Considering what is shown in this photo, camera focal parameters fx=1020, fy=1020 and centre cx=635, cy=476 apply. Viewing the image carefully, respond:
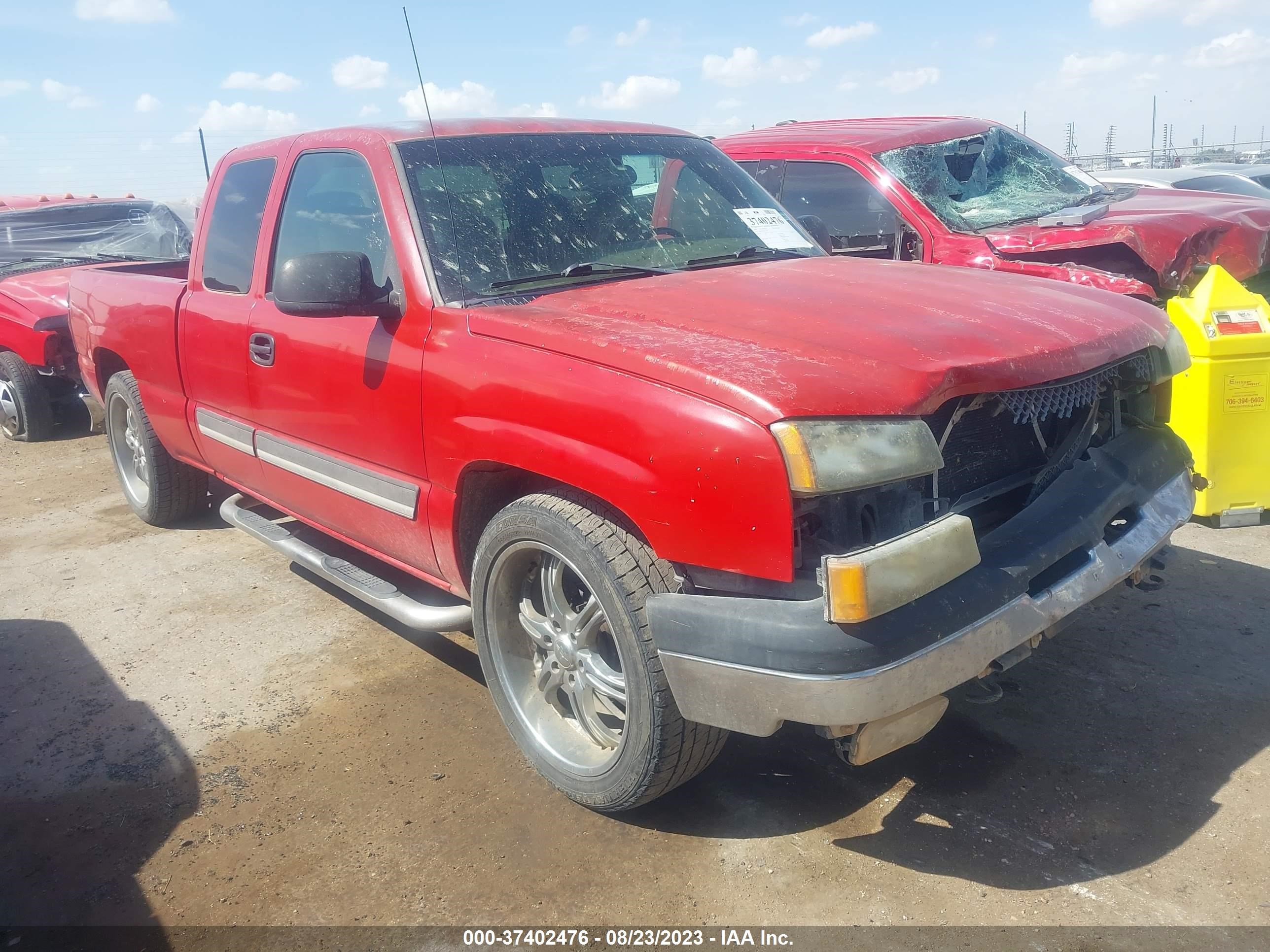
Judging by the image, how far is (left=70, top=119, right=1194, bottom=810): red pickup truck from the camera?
223 cm

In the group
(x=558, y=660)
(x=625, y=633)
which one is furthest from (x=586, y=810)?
(x=625, y=633)

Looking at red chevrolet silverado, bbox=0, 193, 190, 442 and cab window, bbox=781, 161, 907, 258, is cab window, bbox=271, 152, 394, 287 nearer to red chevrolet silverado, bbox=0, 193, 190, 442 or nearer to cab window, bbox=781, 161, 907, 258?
cab window, bbox=781, 161, 907, 258

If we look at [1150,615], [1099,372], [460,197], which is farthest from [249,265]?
[1150,615]

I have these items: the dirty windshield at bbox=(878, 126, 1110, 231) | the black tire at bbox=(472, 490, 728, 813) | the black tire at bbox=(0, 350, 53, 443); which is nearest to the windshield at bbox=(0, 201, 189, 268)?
the black tire at bbox=(0, 350, 53, 443)

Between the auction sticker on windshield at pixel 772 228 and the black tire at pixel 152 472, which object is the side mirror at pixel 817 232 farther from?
the black tire at pixel 152 472

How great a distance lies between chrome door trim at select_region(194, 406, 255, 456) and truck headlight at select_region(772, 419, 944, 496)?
2.67 meters

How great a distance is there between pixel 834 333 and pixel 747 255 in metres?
1.20

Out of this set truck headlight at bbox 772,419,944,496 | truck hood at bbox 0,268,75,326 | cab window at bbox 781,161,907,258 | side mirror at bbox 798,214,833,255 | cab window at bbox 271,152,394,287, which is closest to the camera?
truck headlight at bbox 772,419,944,496

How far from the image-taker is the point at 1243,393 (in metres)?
4.07

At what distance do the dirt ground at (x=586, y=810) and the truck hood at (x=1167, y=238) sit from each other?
1.77 meters

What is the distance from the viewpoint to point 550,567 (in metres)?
2.86

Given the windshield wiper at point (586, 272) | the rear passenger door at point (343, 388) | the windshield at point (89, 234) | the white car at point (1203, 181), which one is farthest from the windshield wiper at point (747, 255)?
the white car at point (1203, 181)

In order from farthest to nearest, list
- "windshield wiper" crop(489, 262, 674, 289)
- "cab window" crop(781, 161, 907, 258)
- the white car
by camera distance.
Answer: the white car → "cab window" crop(781, 161, 907, 258) → "windshield wiper" crop(489, 262, 674, 289)

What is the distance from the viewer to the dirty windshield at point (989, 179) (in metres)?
5.66
